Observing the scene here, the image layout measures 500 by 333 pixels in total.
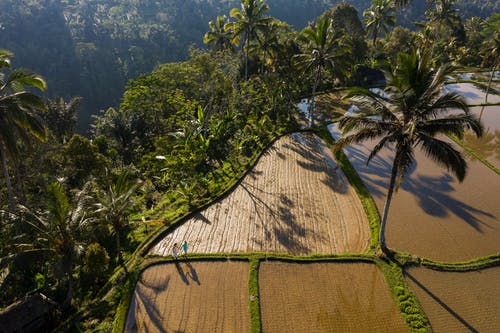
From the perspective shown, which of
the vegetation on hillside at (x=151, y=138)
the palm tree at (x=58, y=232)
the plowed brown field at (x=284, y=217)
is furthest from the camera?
the plowed brown field at (x=284, y=217)

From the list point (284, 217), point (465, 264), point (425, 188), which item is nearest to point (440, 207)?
point (425, 188)

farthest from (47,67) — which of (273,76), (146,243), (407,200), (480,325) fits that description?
(480,325)

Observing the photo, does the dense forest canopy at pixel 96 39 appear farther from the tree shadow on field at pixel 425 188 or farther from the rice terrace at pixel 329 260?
the rice terrace at pixel 329 260

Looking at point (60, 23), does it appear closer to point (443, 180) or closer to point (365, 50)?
point (365, 50)

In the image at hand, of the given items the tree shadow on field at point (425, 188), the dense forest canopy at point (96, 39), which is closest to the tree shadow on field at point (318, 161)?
the tree shadow on field at point (425, 188)

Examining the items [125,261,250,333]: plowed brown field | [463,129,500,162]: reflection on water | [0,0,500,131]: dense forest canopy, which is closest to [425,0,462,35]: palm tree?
[463,129,500,162]: reflection on water
